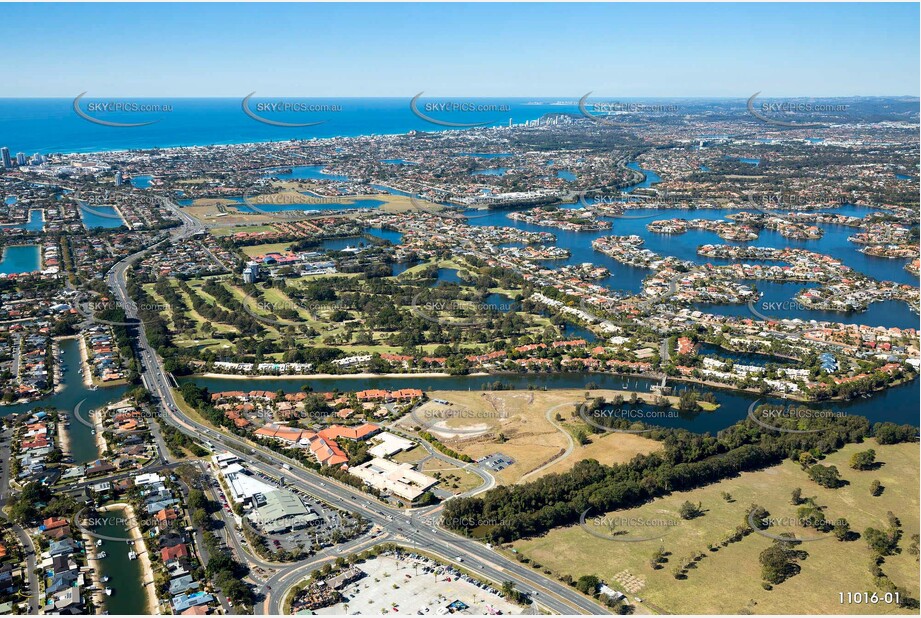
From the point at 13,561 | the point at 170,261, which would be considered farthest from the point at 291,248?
the point at 13,561

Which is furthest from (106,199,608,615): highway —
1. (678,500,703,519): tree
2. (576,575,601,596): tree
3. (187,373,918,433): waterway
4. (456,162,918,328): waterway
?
(456,162,918,328): waterway

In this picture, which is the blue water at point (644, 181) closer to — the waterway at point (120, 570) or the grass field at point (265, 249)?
the grass field at point (265, 249)

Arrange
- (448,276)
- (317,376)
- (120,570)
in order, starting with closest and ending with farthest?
(120,570) < (317,376) < (448,276)

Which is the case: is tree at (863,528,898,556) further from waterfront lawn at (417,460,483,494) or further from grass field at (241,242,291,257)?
grass field at (241,242,291,257)

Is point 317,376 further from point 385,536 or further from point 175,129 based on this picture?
point 175,129

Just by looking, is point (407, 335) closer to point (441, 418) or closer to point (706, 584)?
point (441, 418)

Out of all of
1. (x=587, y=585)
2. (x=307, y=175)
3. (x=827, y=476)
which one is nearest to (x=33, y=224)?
(x=307, y=175)
